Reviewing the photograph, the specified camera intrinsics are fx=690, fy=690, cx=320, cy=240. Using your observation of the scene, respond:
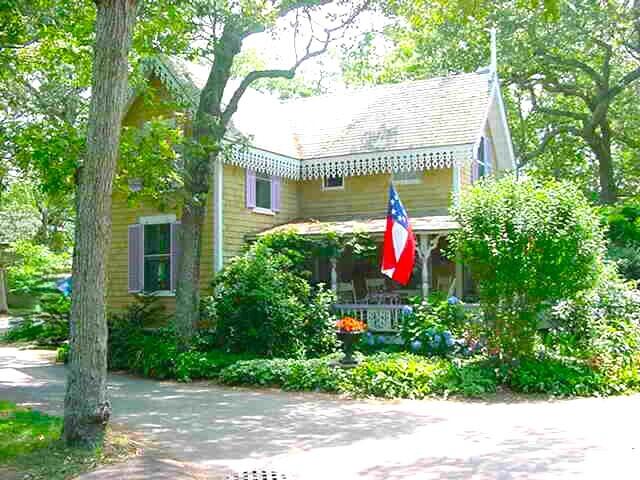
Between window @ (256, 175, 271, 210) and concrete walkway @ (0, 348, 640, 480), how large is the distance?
7.18 metres

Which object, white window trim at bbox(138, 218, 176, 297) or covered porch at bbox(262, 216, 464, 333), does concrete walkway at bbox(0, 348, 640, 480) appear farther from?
white window trim at bbox(138, 218, 176, 297)

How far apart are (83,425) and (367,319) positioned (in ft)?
32.4

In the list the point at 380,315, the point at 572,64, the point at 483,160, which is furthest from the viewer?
the point at 572,64

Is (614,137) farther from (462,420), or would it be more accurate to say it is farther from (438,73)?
(462,420)

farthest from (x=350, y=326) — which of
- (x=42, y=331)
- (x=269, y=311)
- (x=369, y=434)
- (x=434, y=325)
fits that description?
(x=42, y=331)

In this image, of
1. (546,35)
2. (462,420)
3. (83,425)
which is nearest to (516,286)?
(462,420)

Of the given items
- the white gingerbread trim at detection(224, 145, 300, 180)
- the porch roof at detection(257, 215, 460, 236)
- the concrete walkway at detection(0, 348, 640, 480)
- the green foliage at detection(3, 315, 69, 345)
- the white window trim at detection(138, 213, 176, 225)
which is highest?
the white gingerbread trim at detection(224, 145, 300, 180)

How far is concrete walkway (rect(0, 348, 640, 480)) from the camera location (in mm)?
6723

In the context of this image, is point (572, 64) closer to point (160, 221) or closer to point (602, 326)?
point (602, 326)

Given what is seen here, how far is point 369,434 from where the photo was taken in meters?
8.46

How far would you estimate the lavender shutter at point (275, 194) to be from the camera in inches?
733

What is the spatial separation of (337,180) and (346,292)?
3159 mm

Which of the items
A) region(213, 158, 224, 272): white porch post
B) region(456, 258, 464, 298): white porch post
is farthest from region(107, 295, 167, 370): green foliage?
region(456, 258, 464, 298): white porch post

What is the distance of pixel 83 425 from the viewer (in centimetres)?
684
